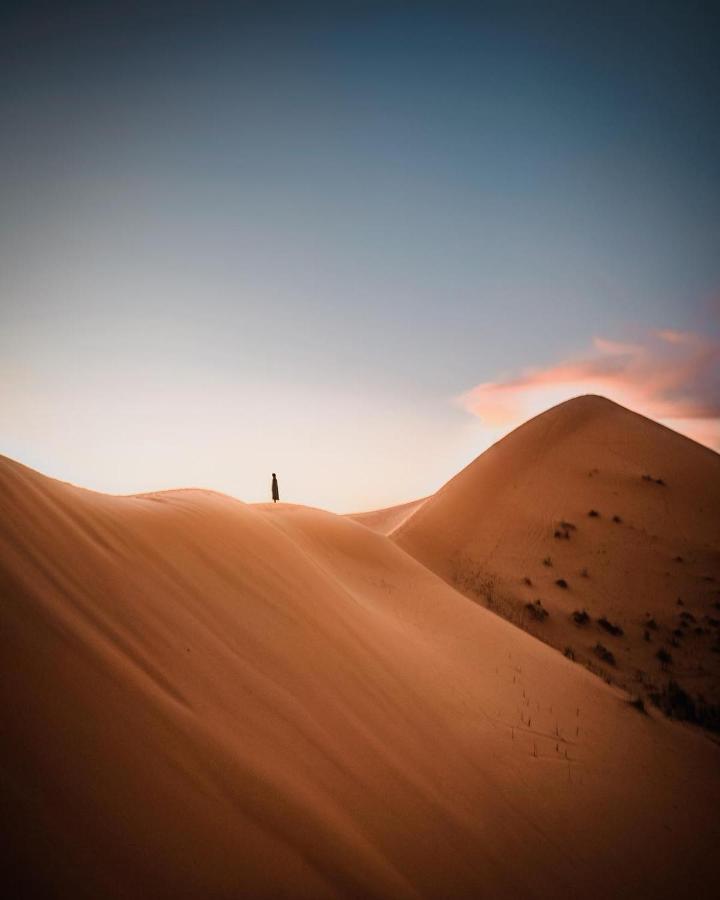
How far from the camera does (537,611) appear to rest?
11375 mm

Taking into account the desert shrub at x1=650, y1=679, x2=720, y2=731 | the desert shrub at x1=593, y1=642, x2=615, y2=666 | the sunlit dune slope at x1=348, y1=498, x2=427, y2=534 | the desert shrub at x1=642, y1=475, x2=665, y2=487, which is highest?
the desert shrub at x1=642, y1=475, x2=665, y2=487

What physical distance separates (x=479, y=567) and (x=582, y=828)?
1206 centimetres

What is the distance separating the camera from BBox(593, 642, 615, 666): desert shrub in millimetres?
9242

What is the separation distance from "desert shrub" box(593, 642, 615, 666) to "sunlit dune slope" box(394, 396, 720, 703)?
11cm

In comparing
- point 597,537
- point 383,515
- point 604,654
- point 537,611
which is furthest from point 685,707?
point 383,515

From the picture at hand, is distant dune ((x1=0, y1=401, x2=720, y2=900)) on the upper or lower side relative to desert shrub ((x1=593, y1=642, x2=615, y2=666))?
upper

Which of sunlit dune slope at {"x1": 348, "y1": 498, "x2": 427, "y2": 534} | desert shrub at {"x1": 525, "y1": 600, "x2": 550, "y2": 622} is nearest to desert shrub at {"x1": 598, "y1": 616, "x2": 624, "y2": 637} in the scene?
desert shrub at {"x1": 525, "y1": 600, "x2": 550, "y2": 622}

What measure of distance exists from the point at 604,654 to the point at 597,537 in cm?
739

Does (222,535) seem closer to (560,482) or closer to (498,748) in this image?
(498,748)

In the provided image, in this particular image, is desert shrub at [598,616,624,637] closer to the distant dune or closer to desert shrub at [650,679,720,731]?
desert shrub at [650,679,720,731]

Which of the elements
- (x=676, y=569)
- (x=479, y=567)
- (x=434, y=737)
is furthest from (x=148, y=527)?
(x=676, y=569)

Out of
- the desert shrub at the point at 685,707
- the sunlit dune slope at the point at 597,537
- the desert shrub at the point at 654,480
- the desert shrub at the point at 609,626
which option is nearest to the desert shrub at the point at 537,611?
the sunlit dune slope at the point at 597,537

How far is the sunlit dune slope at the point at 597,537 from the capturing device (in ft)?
34.4

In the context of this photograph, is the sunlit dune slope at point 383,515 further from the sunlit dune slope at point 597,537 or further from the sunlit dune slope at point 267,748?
the sunlit dune slope at point 267,748
